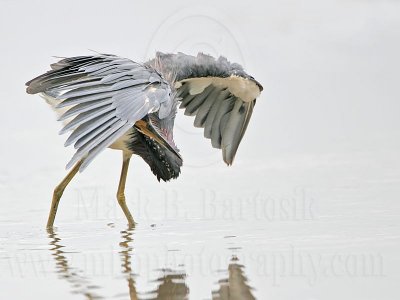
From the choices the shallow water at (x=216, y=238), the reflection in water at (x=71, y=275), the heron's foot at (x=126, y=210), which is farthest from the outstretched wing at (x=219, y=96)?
the reflection in water at (x=71, y=275)

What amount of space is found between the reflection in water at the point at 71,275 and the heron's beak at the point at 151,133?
1385 millimetres

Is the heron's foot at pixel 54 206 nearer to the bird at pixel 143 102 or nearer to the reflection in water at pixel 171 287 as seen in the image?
the bird at pixel 143 102

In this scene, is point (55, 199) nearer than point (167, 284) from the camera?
No

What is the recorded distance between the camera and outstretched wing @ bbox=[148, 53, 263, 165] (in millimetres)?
11859

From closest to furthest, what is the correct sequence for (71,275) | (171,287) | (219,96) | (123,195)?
(171,287)
(71,275)
(123,195)
(219,96)

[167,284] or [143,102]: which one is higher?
[143,102]

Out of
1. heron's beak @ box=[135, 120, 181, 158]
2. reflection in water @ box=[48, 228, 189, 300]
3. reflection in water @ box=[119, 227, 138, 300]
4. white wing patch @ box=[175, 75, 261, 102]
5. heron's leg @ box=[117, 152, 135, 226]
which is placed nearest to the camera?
reflection in water @ box=[48, 228, 189, 300]

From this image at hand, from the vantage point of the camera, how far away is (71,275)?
761 cm

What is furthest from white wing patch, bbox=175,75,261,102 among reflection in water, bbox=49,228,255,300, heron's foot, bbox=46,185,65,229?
reflection in water, bbox=49,228,255,300

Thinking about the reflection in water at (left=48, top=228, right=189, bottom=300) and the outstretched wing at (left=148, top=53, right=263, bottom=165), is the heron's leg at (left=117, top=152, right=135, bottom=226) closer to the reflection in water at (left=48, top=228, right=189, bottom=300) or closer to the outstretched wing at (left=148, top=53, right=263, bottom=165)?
the outstretched wing at (left=148, top=53, right=263, bottom=165)

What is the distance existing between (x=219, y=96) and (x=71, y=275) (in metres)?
5.23

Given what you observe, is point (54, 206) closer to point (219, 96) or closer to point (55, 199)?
point (55, 199)

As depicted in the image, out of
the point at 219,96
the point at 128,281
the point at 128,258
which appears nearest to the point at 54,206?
the point at 219,96

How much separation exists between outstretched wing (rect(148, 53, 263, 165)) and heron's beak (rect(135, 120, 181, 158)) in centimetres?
187
